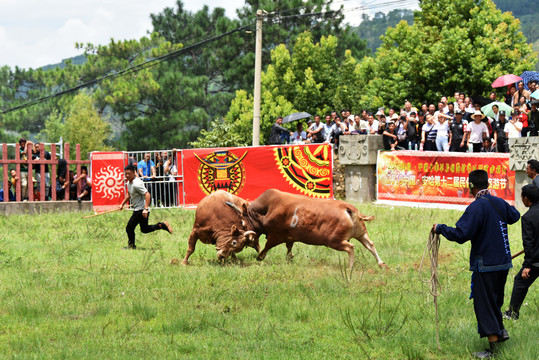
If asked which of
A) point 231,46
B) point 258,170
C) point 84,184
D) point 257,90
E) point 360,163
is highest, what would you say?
point 231,46

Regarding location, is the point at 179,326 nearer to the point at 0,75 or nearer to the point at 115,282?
the point at 115,282

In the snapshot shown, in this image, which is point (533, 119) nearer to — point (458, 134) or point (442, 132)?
point (458, 134)

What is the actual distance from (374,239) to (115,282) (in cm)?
620

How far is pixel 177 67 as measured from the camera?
67.6 metres

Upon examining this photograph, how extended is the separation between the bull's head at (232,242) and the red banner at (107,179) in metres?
10.3

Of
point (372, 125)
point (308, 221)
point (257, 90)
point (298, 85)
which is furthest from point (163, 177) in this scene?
point (298, 85)

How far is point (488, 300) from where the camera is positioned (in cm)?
684

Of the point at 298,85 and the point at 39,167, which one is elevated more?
the point at 298,85

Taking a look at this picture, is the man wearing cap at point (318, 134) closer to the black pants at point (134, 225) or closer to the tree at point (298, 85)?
the black pants at point (134, 225)

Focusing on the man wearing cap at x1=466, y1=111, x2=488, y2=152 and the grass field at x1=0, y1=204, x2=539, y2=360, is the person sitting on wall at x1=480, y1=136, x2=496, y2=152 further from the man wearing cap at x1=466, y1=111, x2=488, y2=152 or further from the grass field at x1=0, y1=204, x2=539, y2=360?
the grass field at x1=0, y1=204, x2=539, y2=360

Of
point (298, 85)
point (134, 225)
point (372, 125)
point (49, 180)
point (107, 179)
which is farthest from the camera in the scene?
point (298, 85)

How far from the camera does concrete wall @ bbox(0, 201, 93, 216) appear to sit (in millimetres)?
21125

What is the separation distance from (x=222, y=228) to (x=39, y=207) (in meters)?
11.3

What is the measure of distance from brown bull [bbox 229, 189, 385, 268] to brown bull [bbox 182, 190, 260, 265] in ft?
0.71
